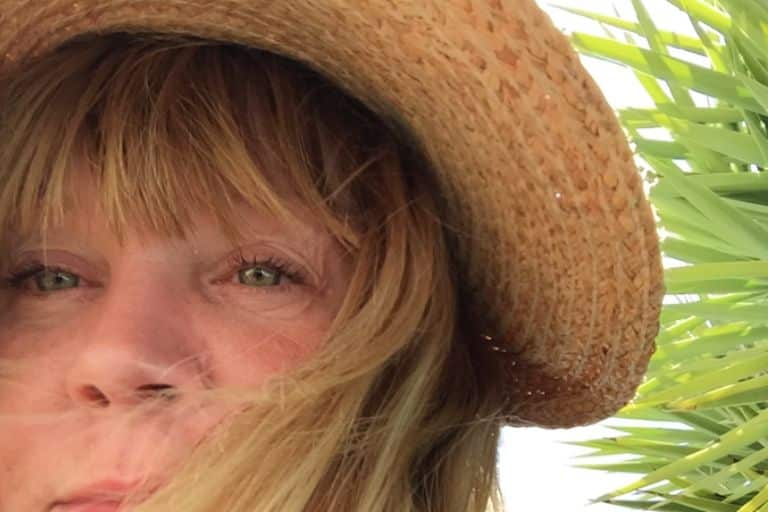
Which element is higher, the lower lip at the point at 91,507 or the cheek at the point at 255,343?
the cheek at the point at 255,343

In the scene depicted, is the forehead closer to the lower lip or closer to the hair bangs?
the hair bangs

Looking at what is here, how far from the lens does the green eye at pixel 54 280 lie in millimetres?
774

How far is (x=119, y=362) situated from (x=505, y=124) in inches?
10.8

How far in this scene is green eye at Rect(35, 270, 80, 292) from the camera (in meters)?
0.77

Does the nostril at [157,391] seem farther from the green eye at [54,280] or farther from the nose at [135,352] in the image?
the green eye at [54,280]

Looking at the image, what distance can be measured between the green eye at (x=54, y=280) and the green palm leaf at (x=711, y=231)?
3.60 feet

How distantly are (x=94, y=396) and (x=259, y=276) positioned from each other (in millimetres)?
137

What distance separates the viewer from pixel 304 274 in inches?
30.7

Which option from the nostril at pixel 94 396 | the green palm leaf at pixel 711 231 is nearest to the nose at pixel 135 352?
the nostril at pixel 94 396

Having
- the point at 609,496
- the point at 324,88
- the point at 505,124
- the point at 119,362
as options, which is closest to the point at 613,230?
the point at 505,124

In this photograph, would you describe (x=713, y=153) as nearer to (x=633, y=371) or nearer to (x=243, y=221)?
(x=633, y=371)

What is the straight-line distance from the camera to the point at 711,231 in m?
1.78

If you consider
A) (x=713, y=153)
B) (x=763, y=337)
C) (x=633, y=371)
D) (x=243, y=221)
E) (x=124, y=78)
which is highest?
(x=713, y=153)

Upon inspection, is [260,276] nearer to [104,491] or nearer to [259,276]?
[259,276]
